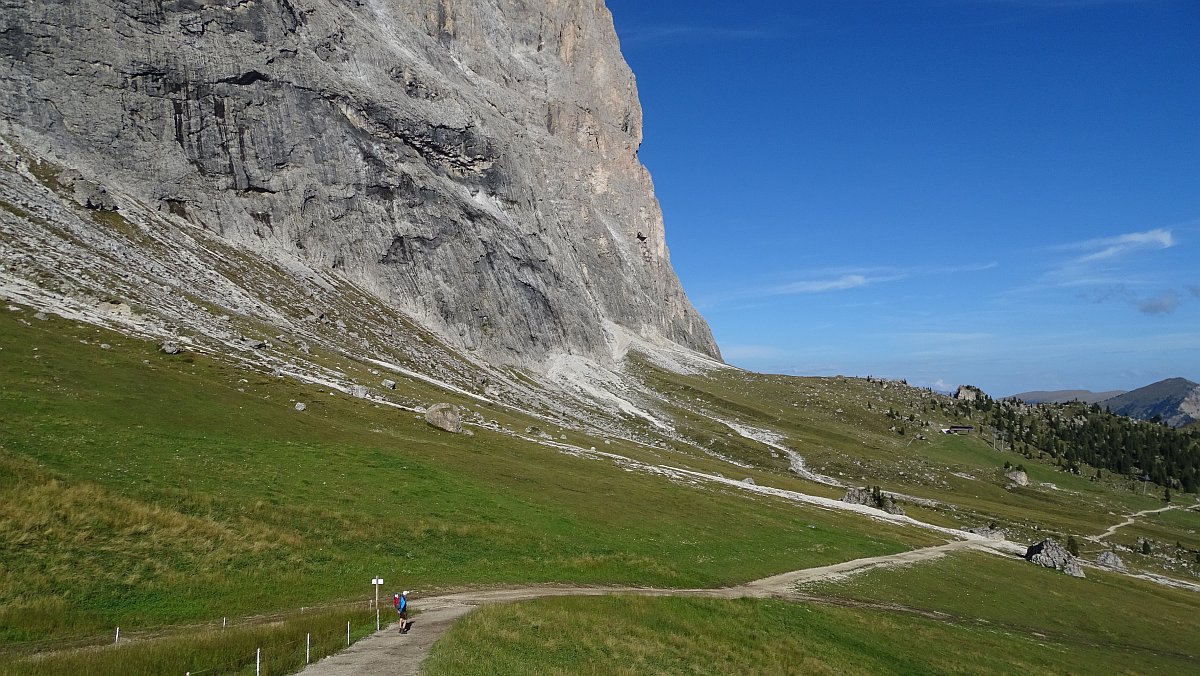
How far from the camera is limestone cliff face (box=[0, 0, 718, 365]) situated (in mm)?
114625

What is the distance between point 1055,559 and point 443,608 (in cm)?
6951

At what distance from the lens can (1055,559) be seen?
68000mm

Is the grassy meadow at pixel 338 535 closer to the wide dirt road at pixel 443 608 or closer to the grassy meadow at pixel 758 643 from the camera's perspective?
the grassy meadow at pixel 758 643

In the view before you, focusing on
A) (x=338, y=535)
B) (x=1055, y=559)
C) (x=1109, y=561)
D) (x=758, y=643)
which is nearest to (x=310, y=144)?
(x=338, y=535)

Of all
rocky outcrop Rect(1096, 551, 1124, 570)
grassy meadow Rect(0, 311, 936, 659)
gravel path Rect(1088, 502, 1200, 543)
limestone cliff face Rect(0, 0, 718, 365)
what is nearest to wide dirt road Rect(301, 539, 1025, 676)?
grassy meadow Rect(0, 311, 936, 659)

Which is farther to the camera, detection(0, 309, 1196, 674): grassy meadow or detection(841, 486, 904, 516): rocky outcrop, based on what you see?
detection(841, 486, 904, 516): rocky outcrop

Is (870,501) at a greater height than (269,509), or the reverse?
(269,509)

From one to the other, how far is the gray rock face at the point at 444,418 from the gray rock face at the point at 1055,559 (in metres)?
65.0

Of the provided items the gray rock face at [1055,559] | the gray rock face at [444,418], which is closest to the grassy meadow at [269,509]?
the gray rock face at [444,418]

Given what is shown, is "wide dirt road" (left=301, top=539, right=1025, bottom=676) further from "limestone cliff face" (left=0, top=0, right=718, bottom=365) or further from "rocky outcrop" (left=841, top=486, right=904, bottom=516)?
"limestone cliff face" (left=0, top=0, right=718, bottom=365)

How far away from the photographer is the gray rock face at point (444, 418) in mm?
71125

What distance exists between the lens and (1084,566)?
7506 centimetres

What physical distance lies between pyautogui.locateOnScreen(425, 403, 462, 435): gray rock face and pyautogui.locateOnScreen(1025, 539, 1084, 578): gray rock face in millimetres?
64953

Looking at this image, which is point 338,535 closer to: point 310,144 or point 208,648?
point 208,648
